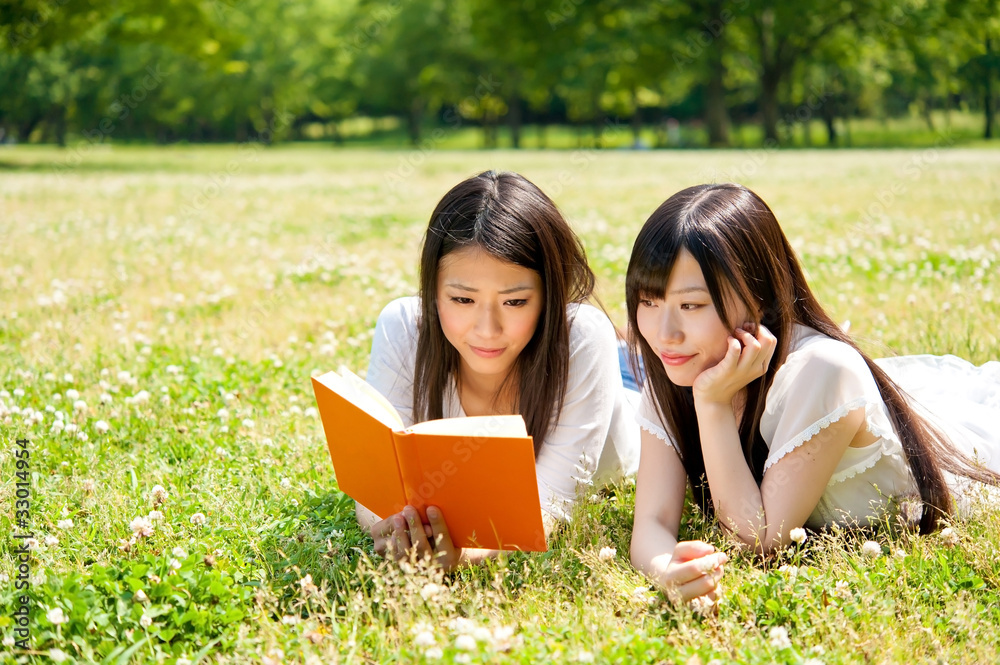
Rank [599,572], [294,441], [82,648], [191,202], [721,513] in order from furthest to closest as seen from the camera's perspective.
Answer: [191,202]
[294,441]
[721,513]
[599,572]
[82,648]

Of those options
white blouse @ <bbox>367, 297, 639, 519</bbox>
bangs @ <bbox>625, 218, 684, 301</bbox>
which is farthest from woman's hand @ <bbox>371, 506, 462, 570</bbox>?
bangs @ <bbox>625, 218, 684, 301</bbox>

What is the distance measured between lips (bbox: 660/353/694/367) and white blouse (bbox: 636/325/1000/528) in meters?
0.30

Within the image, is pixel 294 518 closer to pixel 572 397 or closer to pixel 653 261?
pixel 572 397

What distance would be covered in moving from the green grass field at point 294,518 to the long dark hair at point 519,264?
52 cm

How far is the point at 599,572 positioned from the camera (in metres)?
2.62

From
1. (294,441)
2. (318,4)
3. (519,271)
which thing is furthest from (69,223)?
(318,4)

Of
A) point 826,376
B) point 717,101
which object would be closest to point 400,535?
point 826,376

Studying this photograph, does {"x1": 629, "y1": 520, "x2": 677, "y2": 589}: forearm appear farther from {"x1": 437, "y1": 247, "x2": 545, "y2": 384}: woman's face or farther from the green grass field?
{"x1": 437, "y1": 247, "x2": 545, "y2": 384}: woman's face

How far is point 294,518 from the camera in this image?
3.09 metres

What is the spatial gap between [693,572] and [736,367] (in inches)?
25.4

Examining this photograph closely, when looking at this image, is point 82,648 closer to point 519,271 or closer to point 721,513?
point 519,271

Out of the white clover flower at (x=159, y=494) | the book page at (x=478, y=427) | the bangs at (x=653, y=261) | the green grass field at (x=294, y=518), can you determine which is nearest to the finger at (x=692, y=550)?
the green grass field at (x=294, y=518)

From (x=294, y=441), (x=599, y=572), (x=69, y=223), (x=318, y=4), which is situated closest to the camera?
(x=599, y=572)

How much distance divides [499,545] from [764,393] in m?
1.02
